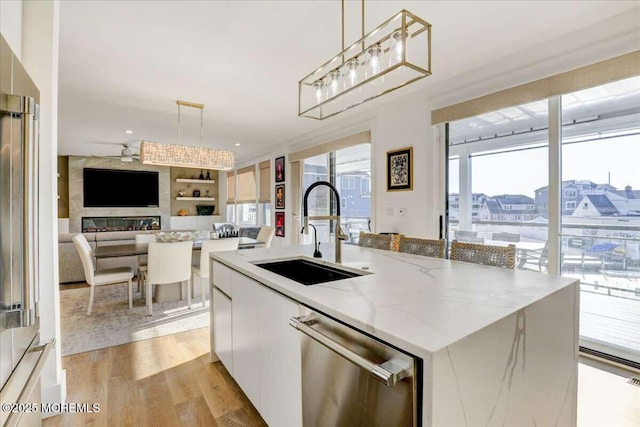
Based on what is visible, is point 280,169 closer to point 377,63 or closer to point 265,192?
point 265,192

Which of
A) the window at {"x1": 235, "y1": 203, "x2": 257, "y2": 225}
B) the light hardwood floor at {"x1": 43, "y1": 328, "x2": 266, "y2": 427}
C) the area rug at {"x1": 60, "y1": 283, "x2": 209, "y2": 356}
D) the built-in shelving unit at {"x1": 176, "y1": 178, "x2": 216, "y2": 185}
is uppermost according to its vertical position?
the built-in shelving unit at {"x1": 176, "y1": 178, "x2": 216, "y2": 185}

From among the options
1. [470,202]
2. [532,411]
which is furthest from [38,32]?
[470,202]

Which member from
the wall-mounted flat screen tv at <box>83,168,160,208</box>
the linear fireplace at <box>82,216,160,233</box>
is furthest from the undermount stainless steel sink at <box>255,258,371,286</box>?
the wall-mounted flat screen tv at <box>83,168,160,208</box>

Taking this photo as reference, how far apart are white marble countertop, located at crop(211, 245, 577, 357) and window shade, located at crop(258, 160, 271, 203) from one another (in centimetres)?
520

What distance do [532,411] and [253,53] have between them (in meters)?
2.92

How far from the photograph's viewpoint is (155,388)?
198 cm

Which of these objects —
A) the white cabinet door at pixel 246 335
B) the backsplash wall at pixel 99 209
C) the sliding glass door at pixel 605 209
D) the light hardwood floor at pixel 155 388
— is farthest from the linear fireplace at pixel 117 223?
the sliding glass door at pixel 605 209

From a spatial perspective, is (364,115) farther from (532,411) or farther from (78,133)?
(78,133)

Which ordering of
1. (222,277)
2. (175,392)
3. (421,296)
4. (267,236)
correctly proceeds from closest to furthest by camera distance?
(421,296)
(175,392)
(222,277)
(267,236)

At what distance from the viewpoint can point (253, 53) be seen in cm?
259

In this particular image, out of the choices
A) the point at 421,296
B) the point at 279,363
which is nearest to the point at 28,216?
the point at 279,363

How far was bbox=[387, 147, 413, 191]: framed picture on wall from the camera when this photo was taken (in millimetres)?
3582

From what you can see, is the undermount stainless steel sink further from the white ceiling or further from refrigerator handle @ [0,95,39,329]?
the white ceiling

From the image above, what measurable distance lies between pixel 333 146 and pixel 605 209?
3.33 m
